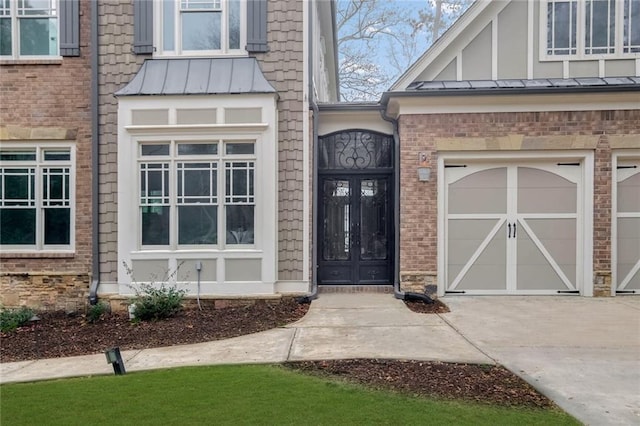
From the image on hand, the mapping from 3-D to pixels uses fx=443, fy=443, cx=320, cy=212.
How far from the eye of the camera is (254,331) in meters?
6.29

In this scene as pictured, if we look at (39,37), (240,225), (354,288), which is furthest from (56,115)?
(354,288)

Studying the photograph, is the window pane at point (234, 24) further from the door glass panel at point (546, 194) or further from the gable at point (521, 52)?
the door glass panel at point (546, 194)

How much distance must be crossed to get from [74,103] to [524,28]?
8437mm

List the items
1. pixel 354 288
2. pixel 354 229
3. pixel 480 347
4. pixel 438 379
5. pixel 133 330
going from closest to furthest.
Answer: pixel 438 379 → pixel 480 347 → pixel 133 330 → pixel 354 288 → pixel 354 229

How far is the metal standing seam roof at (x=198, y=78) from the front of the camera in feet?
25.1

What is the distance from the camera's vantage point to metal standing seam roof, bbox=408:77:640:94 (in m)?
7.64

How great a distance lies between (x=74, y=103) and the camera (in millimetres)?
8164

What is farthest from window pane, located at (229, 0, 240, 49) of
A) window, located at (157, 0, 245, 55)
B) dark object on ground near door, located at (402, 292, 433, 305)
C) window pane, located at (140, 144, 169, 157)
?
dark object on ground near door, located at (402, 292, 433, 305)

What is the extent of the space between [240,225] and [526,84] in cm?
570

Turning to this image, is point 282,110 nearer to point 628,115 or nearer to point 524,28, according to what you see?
point 524,28

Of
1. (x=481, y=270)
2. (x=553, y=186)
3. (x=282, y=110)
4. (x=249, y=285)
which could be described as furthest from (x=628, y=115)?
(x=249, y=285)

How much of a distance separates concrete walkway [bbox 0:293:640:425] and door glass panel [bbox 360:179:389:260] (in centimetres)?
168

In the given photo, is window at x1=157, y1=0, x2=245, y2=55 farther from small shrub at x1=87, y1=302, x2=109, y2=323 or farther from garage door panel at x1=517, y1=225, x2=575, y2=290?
garage door panel at x1=517, y1=225, x2=575, y2=290

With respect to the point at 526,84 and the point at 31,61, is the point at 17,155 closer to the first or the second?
the point at 31,61
